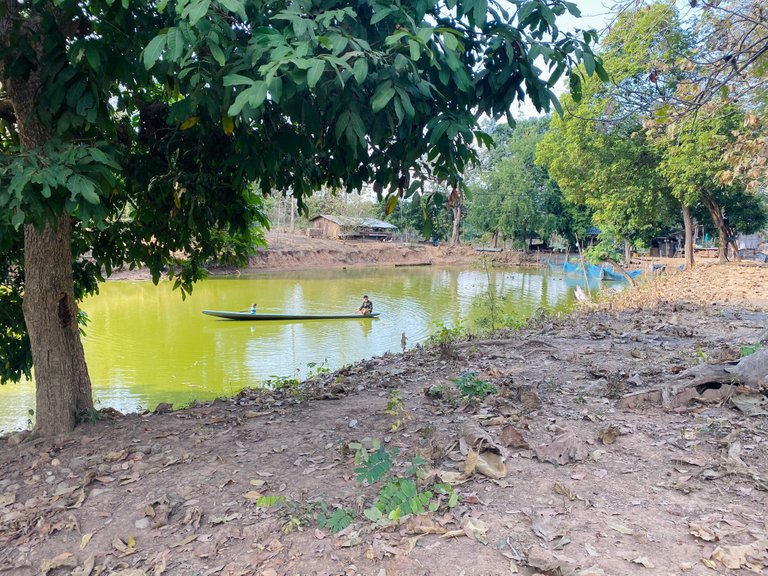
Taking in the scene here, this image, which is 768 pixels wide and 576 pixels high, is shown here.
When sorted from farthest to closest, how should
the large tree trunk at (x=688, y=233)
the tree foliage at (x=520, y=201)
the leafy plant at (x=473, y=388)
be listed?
the tree foliage at (x=520, y=201)
the large tree trunk at (x=688, y=233)
the leafy plant at (x=473, y=388)

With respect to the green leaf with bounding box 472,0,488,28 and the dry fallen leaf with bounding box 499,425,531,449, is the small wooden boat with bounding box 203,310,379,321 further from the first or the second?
the green leaf with bounding box 472,0,488,28

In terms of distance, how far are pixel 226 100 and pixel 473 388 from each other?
113 inches

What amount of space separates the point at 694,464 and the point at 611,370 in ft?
6.70

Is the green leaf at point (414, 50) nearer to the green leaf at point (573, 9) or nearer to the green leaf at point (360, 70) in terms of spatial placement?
the green leaf at point (360, 70)

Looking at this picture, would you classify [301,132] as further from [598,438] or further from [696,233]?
[696,233]

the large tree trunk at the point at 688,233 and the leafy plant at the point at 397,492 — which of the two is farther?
the large tree trunk at the point at 688,233

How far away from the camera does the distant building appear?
4547 cm

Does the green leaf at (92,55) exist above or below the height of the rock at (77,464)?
above

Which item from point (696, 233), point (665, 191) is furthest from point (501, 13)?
point (696, 233)

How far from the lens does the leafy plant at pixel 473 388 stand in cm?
420

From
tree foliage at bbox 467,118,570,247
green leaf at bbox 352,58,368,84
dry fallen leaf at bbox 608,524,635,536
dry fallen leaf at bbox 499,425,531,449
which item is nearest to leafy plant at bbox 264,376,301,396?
dry fallen leaf at bbox 499,425,531,449

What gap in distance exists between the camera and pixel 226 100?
2412mm

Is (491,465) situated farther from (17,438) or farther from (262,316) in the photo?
(262,316)

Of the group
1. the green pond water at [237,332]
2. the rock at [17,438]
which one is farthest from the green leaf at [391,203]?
the green pond water at [237,332]
